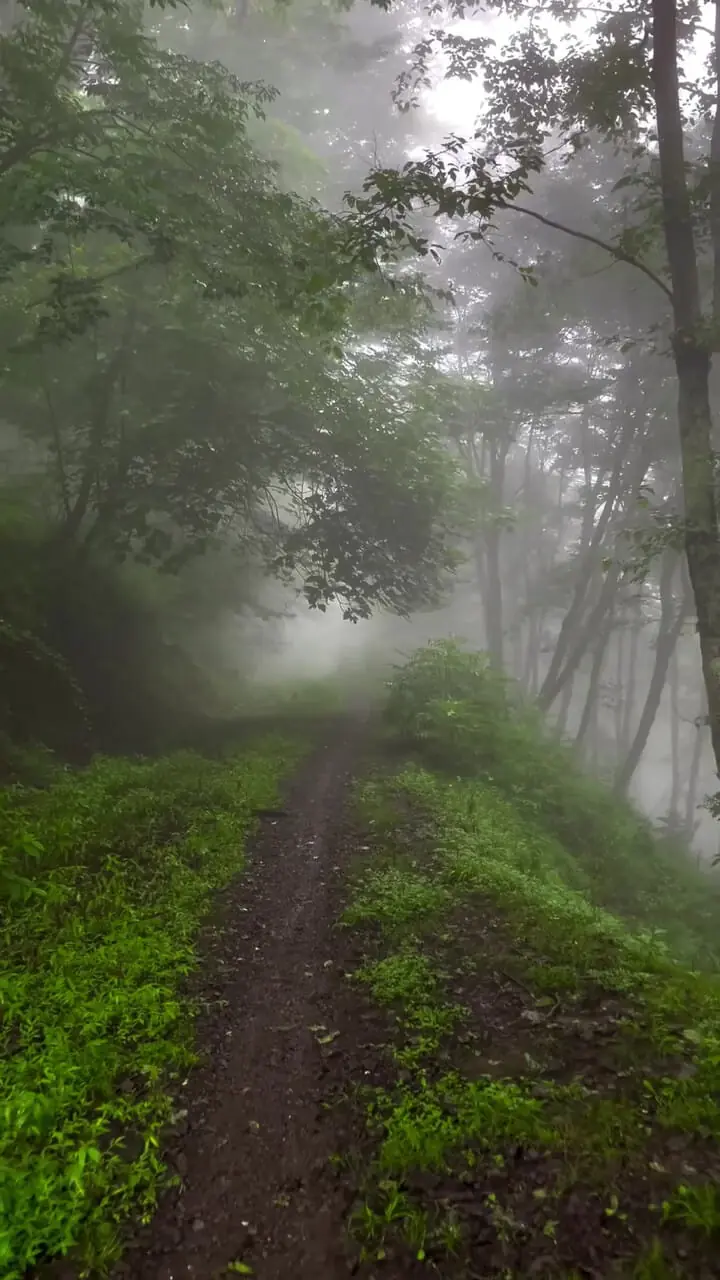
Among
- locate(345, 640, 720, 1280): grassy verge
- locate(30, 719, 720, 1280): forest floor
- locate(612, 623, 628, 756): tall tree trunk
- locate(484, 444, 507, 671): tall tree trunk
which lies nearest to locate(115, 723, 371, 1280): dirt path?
locate(30, 719, 720, 1280): forest floor

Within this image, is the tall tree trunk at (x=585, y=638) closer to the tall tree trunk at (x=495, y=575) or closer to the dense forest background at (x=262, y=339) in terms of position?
the dense forest background at (x=262, y=339)

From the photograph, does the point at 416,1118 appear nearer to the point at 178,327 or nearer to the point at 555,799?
the point at 555,799

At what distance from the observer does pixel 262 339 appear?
47.5ft

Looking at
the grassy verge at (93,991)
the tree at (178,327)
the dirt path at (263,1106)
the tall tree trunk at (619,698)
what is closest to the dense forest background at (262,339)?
the tree at (178,327)

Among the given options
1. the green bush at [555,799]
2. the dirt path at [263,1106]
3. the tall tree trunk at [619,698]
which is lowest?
the dirt path at [263,1106]

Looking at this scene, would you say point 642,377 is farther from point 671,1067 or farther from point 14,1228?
point 14,1228

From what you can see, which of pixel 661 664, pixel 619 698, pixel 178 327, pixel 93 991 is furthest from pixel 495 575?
pixel 93 991

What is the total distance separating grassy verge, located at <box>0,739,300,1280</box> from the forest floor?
0.63 feet

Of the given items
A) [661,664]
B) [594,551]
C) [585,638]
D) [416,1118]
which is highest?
[594,551]

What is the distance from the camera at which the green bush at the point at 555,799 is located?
1177cm

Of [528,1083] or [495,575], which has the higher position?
[495,575]

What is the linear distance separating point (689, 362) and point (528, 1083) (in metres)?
7.82

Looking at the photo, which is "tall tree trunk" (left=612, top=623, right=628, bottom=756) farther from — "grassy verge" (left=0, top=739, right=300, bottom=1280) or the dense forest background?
"grassy verge" (left=0, top=739, right=300, bottom=1280)

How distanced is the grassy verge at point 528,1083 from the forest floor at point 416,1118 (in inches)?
0.5
